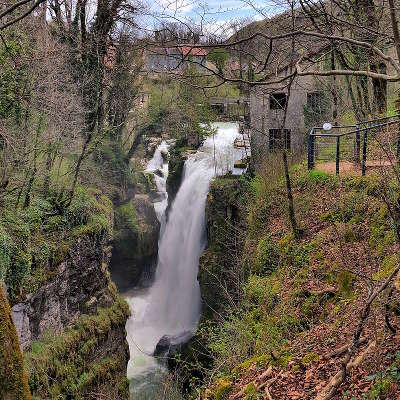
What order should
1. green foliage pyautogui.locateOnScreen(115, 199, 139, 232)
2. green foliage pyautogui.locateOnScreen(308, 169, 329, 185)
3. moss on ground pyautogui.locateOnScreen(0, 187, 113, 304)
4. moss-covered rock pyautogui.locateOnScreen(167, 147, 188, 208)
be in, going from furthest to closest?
green foliage pyautogui.locateOnScreen(115, 199, 139, 232) → moss-covered rock pyautogui.locateOnScreen(167, 147, 188, 208) → green foliage pyautogui.locateOnScreen(308, 169, 329, 185) → moss on ground pyautogui.locateOnScreen(0, 187, 113, 304)

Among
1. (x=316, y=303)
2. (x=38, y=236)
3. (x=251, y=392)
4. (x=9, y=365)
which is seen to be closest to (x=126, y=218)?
(x=38, y=236)

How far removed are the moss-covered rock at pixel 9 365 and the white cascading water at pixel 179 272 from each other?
545 inches

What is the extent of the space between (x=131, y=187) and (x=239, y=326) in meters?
19.0

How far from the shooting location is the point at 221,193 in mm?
20656

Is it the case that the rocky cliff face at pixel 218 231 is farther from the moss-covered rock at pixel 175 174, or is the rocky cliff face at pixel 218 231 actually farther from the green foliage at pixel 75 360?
the green foliage at pixel 75 360

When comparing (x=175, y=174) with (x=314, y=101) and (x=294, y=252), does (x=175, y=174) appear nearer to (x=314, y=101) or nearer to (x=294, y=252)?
(x=314, y=101)

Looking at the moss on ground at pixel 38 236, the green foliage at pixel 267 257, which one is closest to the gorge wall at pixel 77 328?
the moss on ground at pixel 38 236

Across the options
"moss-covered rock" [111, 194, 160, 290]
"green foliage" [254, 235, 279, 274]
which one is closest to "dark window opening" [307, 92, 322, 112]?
"moss-covered rock" [111, 194, 160, 290]

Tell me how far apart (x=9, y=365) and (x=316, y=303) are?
4.47m

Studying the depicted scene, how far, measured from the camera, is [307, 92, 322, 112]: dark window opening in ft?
74.5

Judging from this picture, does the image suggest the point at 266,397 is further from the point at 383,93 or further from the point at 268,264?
the point at 383,93

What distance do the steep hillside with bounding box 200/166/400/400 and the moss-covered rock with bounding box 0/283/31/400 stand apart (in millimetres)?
2459

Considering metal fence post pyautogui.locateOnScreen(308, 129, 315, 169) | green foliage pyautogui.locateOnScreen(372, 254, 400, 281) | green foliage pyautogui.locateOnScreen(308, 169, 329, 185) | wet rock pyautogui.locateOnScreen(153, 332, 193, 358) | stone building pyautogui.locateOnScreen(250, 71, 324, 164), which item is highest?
stone building pyautogui.locateOnScreen(250, 71, 324, 164)

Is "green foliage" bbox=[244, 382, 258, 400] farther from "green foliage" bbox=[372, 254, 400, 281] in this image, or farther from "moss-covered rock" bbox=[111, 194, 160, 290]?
"moss-covered rock" bbox=[111, 194, 160, 290]
